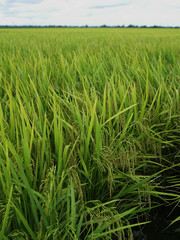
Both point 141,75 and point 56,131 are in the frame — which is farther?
point 141,75

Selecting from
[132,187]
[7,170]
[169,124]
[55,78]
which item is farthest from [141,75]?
[7,170]

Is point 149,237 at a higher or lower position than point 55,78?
lower

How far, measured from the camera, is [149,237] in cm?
113

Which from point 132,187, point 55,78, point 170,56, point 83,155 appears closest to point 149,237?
point 132,187

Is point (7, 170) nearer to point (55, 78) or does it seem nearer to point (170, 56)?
point (55, 78)

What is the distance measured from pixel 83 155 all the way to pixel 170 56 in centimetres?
213

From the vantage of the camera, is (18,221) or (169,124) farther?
(169,124)

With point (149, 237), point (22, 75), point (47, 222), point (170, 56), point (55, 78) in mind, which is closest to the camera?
point (47, 222)

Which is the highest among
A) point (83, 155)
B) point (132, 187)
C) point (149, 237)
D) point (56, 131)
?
point (56, 131)

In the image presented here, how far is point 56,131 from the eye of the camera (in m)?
0.90

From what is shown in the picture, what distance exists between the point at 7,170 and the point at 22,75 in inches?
40.9

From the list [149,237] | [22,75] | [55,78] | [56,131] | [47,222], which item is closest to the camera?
[47,222]

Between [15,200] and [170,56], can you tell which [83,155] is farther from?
[170,56]

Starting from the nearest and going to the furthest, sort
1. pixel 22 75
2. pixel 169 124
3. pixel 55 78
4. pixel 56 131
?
pixel 56 131
pixel 169 124
pixel 22 75
pixel 55 78
